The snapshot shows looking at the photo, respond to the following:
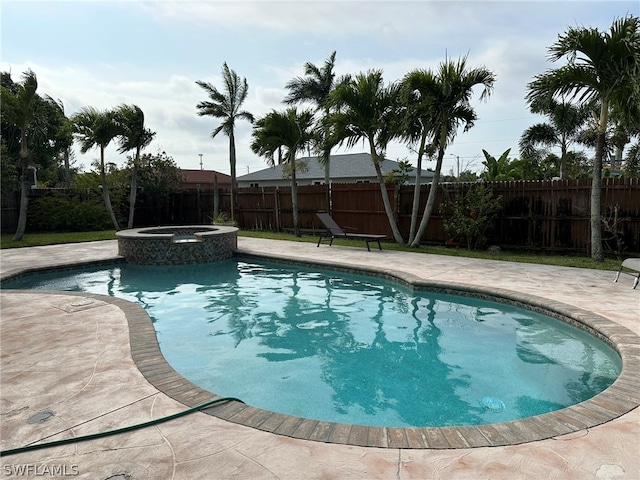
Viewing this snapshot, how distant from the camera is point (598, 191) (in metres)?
9.63

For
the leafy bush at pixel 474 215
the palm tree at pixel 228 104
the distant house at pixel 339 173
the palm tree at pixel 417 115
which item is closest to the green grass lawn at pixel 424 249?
the leafy bush at pixel 474 215

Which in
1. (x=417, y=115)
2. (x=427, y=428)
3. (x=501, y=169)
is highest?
(x=417, y=115)

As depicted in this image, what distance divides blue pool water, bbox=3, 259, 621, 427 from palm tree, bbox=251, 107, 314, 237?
27.8 ft

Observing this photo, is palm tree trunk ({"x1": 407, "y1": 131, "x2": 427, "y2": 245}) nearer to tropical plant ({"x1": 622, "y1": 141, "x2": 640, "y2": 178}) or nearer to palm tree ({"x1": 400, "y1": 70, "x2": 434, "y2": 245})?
palm tree ({"x1": 400, "y1": 70, "x2": 434, "y2": 245})

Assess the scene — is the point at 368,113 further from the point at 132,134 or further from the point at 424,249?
the point at 132,134

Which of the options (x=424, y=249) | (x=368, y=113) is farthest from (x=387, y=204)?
(x=368, y=113)

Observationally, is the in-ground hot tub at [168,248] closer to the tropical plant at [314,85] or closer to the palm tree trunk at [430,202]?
the palm tree trunk at [430,202]

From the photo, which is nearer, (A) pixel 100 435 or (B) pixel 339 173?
(A) pixel 100 435

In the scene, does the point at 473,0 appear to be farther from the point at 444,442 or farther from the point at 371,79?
the point at 444,442

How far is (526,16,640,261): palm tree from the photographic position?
8586 millimetres

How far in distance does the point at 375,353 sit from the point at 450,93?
Result: 27.9ft

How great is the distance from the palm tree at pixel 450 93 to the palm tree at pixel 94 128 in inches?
552

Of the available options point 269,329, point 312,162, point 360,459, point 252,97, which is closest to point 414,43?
point 269,329

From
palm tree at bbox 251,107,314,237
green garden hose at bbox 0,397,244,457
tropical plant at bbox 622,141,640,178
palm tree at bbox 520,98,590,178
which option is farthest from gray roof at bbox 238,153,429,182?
green garden hose at bbox 0,397,244,457
